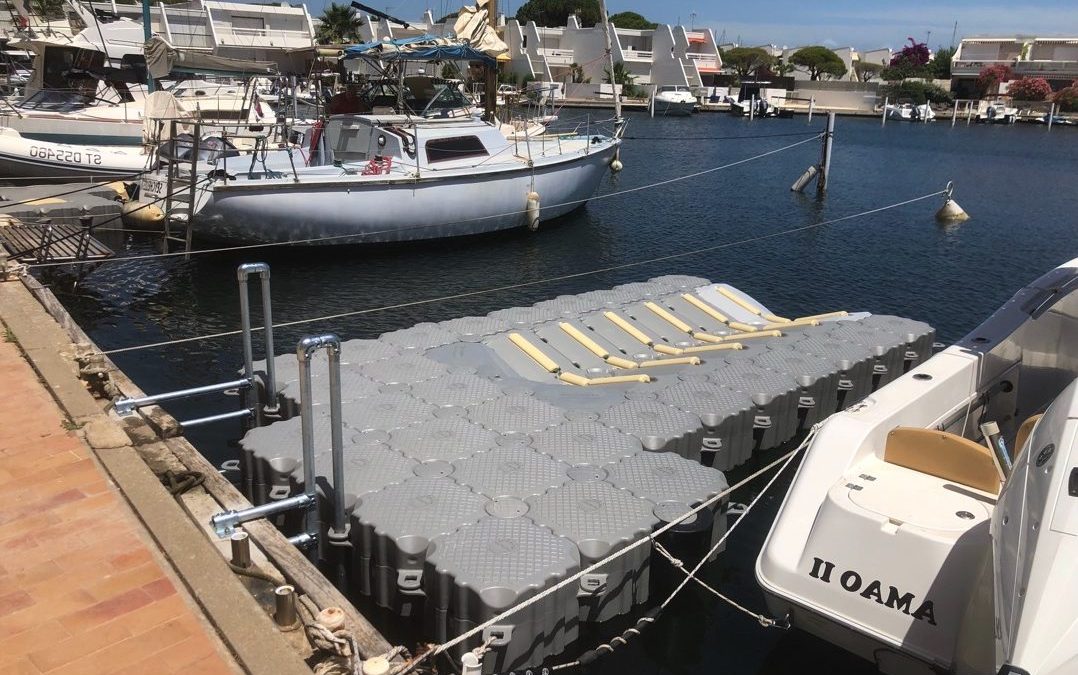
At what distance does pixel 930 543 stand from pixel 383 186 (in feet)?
47.7

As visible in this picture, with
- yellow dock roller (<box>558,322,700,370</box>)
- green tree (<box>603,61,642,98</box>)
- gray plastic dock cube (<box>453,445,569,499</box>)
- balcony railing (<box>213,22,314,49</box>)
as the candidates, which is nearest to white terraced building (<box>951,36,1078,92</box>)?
green tree (<box>603,61,642,98</box>)

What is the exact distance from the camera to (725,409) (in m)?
8.20

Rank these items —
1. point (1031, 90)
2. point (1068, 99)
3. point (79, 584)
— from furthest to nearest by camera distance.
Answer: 1. point (1031, 90)
2. point (1068, 99)
3. point (79, 584)

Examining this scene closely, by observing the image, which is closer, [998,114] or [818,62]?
[998,114]

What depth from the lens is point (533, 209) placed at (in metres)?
20.7

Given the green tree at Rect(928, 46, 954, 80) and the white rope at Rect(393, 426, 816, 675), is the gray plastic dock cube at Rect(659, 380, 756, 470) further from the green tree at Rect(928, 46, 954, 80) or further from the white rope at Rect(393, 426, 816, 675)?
the green tree at Rect(928, 46, 954, 80)

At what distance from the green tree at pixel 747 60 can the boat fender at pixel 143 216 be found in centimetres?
8923

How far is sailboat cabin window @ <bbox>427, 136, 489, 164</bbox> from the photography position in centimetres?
1861

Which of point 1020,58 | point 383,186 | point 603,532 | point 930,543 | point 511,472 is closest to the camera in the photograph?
point 930,543

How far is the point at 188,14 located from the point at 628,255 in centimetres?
5112

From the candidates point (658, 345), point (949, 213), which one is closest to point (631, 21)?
point (949, 213)

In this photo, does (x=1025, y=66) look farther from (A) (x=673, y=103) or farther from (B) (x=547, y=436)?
(B) (x=547, y=436)

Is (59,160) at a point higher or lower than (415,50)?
lower

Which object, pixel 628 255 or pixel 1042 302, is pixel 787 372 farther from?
pixel 628 255
